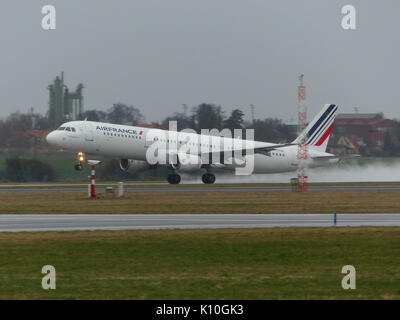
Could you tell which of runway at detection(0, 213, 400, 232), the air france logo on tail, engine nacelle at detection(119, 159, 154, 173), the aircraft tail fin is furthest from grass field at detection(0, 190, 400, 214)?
the air france logo on tail

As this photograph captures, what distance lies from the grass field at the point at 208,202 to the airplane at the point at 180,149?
7.77 meters

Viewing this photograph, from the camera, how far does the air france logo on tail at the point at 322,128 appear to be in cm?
6356

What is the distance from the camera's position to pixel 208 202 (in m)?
39.9

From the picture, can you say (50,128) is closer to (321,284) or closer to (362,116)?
(362,116)

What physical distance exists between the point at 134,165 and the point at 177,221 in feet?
98.1

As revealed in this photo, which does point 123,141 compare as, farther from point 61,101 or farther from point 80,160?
point 61,101

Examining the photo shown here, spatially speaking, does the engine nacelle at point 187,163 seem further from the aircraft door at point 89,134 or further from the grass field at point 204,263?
the grass field at point 204,263

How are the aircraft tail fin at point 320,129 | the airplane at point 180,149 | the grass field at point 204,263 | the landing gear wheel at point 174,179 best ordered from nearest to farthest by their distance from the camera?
the grass field at point 204,263 < the airplane at point 180,149 < the landing gear wheel at point 174,179 < the aircraft tail fin at point 320,129

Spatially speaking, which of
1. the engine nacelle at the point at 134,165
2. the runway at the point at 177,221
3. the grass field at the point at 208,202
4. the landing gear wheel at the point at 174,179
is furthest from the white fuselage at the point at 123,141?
the runway at the point at 177,221

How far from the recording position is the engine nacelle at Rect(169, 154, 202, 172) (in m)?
56.4

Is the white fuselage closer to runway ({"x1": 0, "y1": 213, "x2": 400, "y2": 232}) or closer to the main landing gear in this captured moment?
the main landing gear
